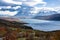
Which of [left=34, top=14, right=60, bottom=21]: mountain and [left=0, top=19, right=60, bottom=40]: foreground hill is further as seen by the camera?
[left=34, top=14, right=60, bottom=21]: mountain

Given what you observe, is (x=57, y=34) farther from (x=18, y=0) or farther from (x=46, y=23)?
(x=18, y=0)

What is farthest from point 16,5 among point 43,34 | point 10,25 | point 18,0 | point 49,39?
point 49,39

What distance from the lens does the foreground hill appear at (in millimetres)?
2670

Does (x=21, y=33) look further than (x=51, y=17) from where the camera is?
No

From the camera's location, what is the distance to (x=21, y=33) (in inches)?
106

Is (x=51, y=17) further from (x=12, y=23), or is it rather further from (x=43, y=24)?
(x=12, y=23)

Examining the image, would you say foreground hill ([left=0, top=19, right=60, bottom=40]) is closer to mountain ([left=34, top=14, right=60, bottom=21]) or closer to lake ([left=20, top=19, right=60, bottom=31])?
lake ([left=20, top=19, right=60, bottom=31])

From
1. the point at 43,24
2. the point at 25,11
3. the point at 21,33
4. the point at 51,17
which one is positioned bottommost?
the point at 21,33

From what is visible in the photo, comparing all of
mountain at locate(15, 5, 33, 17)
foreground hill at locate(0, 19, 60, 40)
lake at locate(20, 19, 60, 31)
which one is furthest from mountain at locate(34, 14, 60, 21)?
foreground hill at locate(0, 19, 60, 40)

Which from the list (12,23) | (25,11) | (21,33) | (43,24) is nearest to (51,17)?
(43,24)

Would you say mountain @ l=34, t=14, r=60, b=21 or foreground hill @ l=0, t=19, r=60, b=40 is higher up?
mountain @ l=34, t=14, r=60, b=21

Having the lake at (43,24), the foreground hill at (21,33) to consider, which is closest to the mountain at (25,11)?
the lake at (43,24)

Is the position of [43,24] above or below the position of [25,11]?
below

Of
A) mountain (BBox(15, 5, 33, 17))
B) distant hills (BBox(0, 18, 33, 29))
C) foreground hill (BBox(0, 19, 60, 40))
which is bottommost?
Answer: foreground hill (BBox(0, 19, 60, 40))
